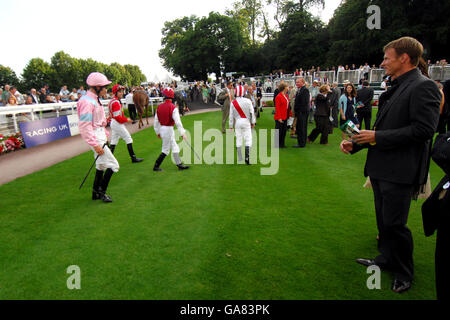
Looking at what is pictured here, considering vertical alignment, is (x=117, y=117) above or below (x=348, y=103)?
below

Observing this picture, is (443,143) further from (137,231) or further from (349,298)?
Answer: (137,231)

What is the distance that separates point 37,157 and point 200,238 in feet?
28.9

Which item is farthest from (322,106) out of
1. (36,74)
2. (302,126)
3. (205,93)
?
(36,74)

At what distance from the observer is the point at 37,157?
33.8ft

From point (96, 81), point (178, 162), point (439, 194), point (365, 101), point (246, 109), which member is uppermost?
point (96, 81)

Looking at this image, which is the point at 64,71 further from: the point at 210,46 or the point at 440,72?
the point at 440,72

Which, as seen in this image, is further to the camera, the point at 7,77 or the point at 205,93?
the point at 7,77

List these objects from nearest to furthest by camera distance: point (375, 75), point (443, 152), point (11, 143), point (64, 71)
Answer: point (443, 152)
point (11, 143)
point (375, 75)
point (64, 71)

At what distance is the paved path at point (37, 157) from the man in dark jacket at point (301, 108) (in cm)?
820

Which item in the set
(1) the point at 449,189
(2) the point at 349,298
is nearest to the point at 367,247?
(2) the point at 349,298

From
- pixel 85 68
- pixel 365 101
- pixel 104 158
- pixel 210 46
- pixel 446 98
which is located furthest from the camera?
pixel 85 68

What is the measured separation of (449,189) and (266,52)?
212ft

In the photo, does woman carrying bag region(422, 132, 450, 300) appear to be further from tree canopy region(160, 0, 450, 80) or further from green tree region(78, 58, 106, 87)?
green tree region(78, 58, 106, 87)

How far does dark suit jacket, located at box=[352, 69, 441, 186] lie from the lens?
2.59 metres
